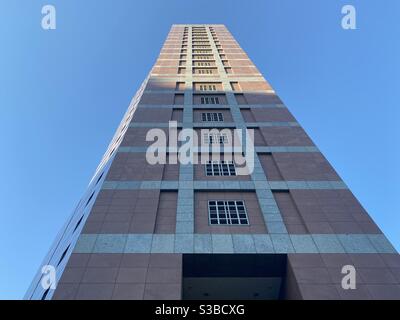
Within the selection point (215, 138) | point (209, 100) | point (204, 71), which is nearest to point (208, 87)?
point (209, 100)

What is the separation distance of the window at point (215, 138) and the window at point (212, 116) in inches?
93.9

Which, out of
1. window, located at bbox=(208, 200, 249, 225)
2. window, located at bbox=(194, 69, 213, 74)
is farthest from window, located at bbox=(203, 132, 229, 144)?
window, located at bbox=(194, 69, 213, 74)

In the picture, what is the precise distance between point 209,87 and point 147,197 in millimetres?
16171

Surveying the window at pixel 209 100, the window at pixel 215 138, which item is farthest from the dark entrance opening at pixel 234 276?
the window at pixel 209 100

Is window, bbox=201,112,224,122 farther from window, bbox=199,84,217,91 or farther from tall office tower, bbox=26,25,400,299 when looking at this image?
window, bbox=199,84,217,91

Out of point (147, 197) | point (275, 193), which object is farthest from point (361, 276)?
point (147, 197)

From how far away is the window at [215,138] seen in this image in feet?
68.0

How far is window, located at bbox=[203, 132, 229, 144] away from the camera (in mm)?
20719

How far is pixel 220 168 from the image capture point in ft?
60.1

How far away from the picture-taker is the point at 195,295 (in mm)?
13664

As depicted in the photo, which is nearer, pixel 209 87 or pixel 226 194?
pixel 226 194

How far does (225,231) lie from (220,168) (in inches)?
210

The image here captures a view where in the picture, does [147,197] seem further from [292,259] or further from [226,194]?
[292,259]

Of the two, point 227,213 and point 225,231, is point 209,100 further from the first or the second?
A: point 225,231
